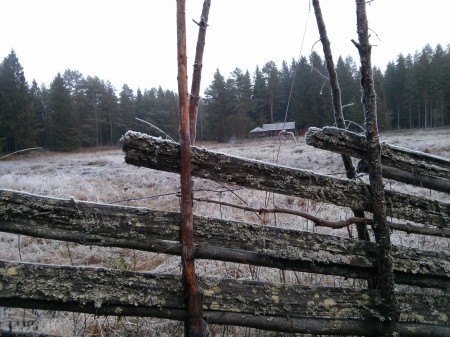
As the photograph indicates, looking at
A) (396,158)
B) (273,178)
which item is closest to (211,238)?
(273,178)

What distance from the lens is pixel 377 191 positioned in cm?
232

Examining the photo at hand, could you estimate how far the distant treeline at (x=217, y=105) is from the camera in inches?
1098

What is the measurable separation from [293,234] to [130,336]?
1471 mm

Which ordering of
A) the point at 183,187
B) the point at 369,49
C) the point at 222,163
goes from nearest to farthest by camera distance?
1. the point at 183,187
2. the point at 222,163
3. the point at 369,49

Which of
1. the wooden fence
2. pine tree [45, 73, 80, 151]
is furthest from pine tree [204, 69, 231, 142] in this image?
the wooden fence

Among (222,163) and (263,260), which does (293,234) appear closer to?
(263,260)

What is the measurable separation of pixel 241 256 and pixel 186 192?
0.57 m

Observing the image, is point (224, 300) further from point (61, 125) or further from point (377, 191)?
point (61, 125)

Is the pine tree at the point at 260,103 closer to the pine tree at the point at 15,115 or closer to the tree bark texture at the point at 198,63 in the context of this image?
the tree bark texture at the point at 198,63

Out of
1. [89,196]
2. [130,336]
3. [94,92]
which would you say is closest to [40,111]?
[94,92]

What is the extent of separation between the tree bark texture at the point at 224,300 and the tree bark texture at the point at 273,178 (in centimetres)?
63

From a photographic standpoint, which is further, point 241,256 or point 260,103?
point 260,103

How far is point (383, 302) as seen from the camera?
225 centimetres

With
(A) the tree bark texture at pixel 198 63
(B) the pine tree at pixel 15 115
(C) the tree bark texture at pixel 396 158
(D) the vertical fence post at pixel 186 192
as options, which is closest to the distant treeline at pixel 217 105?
(B) the pine tree at pixel 15 115
